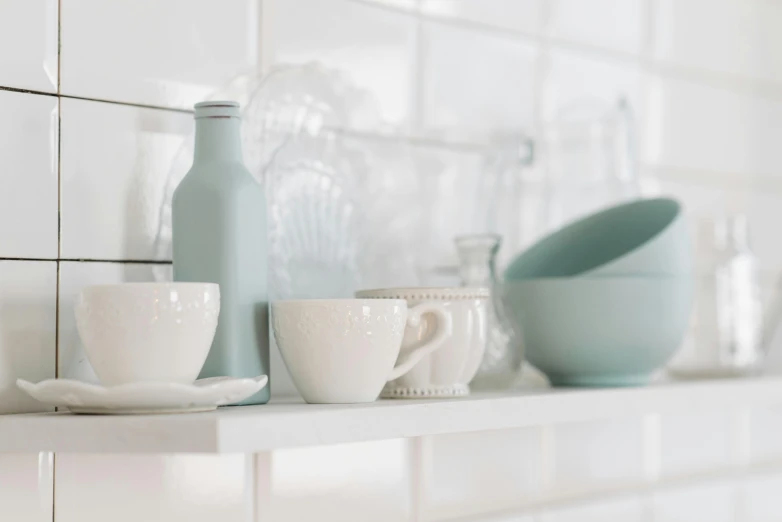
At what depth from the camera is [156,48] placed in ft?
3.00

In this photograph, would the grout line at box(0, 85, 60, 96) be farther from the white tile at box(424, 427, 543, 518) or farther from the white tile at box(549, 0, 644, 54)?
the white tile at box(549, 0, 644, 54)

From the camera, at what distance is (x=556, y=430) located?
1.25m

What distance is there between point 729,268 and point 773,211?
0.88 ft

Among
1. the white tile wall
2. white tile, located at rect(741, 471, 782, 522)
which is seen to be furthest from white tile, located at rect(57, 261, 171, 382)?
white tile, located at rect(741, 471, 782, 522)

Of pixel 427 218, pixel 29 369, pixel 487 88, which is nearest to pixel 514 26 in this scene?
pixel 487 88

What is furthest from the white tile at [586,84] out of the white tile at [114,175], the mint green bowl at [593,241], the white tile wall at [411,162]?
the white tile at [114,175]

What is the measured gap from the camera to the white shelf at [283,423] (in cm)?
67

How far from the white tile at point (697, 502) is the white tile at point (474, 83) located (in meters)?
0.53

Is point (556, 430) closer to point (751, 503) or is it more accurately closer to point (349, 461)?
point (349, 461)

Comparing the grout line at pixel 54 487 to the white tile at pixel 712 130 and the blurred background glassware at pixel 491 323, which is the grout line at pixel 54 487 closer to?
the blurred background glassware at pixel 491 323

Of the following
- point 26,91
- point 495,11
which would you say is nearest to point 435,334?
point 26,91

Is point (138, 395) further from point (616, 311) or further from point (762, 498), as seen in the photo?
point (762, 498)

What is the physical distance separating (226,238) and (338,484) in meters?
0.34

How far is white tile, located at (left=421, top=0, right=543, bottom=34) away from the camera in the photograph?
1155 mm
